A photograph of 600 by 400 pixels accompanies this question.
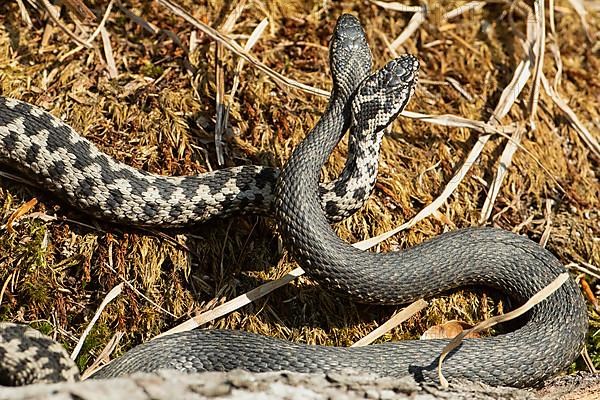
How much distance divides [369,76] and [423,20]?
5.39ft

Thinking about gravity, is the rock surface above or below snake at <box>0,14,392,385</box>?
below

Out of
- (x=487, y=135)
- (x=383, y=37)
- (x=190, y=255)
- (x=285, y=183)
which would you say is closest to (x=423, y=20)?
(x=383, y=37)

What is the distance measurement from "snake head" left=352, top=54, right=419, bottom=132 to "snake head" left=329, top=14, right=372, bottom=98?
133 mm

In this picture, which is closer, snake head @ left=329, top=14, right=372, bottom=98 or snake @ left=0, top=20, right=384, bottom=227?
snake @ left=0, top=20, right=384, bottom=227

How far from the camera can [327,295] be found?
19.4 feet

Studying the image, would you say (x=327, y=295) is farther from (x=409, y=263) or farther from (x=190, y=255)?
(x=190, y=255)

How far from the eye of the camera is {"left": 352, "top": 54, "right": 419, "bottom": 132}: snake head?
593 cm

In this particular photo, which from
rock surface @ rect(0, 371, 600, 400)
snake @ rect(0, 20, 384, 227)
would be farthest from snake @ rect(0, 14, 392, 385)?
rock surface @ rect(0, 371, 600, 400)

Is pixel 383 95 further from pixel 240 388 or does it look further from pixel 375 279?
pixel 240 388

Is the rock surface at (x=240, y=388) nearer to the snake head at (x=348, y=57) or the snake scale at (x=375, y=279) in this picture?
the snake scale at (x=375, y=279)

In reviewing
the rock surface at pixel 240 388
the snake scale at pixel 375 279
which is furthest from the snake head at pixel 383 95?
the rock surface at pixel 240 388

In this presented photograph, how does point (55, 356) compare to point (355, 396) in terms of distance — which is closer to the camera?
point (355, 396)

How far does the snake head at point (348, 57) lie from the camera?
6.09 m

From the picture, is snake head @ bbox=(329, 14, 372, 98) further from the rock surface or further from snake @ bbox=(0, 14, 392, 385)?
the rock surface
